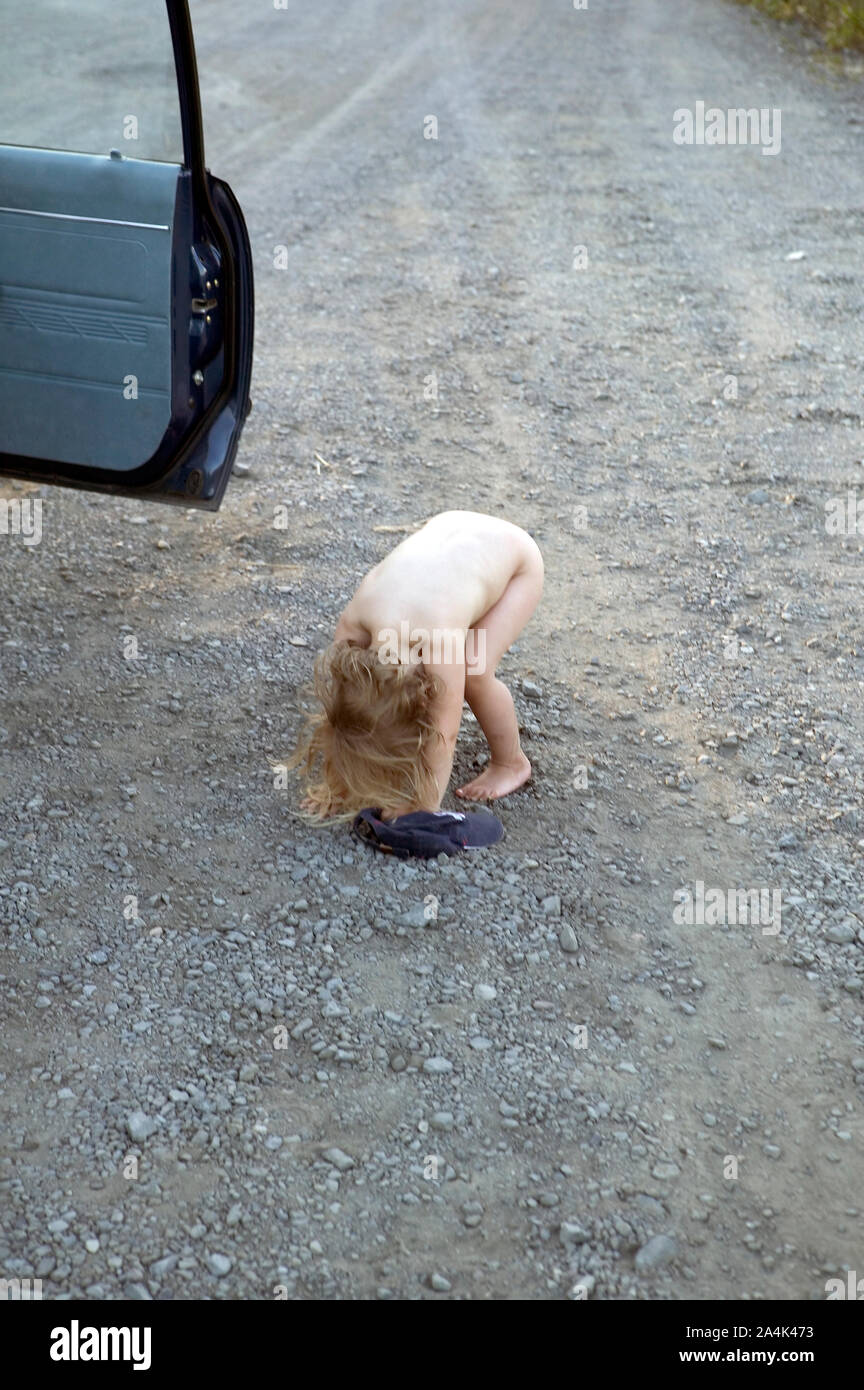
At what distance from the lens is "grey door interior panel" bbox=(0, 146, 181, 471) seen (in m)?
3.56

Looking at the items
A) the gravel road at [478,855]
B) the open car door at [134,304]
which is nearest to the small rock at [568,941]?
the gravel road at [478,855]

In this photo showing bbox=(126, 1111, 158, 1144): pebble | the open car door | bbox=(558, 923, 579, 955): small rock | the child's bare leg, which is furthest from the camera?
the open car door

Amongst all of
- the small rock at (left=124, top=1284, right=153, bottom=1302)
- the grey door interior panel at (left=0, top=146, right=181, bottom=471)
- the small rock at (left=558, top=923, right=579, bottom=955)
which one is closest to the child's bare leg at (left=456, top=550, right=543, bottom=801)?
the small rock at (left=558, top=923, right=579, bottom=955)

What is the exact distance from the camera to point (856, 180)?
332 inches

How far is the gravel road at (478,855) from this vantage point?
7.74ft

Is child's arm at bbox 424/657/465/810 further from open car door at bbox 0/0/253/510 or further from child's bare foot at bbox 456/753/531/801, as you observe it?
open car door at bbox 0/0/253/510

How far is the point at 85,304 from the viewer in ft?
12.0

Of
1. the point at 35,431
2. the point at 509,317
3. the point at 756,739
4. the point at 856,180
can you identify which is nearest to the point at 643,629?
the point at 756,739

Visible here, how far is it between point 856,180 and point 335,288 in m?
3.79

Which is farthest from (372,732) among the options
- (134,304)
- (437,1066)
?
(134,304)

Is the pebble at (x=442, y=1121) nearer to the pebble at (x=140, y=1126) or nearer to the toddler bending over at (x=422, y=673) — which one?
the pebble at (x=140, y=1126)

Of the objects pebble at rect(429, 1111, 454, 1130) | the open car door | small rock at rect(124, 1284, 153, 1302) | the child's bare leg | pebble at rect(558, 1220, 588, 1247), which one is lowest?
small rock at rect(124, 1284, 153, 1302)

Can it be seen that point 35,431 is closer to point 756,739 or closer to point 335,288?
point 756,739

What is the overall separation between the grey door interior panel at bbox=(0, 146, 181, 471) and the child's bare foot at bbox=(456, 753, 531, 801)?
4.47 ft
